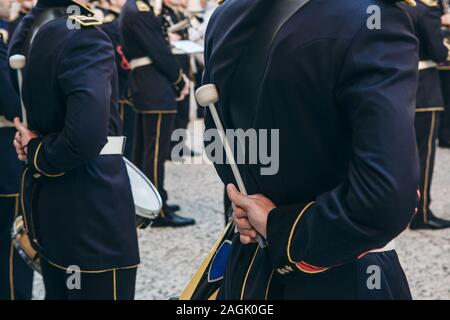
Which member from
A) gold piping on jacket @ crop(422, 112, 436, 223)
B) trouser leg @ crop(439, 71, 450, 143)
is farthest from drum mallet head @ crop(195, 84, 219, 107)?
trouser leg @ crop(439, 71, 450, 143)

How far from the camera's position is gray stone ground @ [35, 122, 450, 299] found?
3732 millimetres

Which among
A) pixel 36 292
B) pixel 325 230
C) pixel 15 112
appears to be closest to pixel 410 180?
pixel 325 230

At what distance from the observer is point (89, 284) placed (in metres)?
2.40

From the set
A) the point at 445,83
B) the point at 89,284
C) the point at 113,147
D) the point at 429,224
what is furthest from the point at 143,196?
the point at 445,83

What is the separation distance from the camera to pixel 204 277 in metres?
1.64

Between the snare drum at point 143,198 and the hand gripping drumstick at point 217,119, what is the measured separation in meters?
1.10

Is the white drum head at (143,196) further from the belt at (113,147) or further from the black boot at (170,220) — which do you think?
the black boot at (170,220)

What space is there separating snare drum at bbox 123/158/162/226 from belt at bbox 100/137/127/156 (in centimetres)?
13

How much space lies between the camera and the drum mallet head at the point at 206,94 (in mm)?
1467

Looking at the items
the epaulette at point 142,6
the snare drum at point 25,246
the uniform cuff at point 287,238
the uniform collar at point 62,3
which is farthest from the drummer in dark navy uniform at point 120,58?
the uniform cuff at point 287,238

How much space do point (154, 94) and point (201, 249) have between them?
48.1 inches

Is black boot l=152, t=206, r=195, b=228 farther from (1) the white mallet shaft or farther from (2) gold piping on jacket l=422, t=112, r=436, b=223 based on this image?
(1) the white mallet shaft

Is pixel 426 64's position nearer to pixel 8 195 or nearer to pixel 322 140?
pixel 8 195
